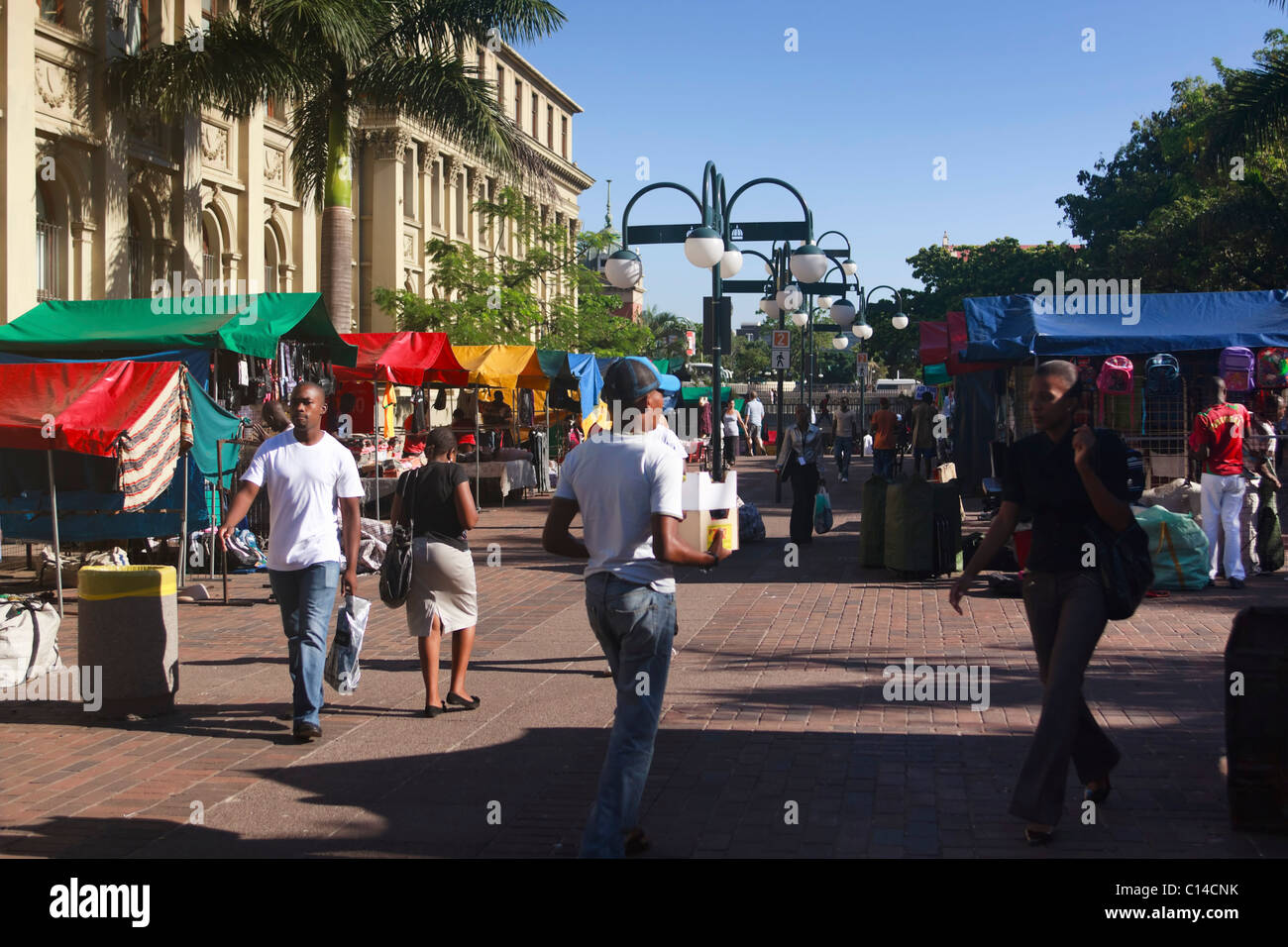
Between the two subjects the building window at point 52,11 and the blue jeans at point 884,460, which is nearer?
the building window at point 52,11

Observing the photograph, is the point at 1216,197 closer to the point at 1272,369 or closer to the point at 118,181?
the point at 1272,369

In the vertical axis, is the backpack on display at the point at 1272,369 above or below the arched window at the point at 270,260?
below

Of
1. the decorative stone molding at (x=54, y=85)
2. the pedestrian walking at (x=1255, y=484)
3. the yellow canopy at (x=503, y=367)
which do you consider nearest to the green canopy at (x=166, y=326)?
the yellow canopy at (x=503, y=367)

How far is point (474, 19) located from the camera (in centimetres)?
2162

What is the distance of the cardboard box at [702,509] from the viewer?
16.3 feet

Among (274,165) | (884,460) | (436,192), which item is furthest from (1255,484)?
(436,192)

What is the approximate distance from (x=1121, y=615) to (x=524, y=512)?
1680 cm

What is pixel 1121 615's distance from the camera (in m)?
5.01

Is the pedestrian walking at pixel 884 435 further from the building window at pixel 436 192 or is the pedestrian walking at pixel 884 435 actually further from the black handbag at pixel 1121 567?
the building window at pixel 436 192

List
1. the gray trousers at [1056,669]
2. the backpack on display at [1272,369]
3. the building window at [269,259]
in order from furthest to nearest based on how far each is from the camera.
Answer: the building window at [269,259], the backpack on display at [1272,369], the gray trousers at [1056,669]

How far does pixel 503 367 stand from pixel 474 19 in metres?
5.93

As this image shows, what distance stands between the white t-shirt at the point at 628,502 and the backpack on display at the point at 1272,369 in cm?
1106

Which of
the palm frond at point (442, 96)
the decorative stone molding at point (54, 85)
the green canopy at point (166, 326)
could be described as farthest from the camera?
the palm frond at point (442, 96)

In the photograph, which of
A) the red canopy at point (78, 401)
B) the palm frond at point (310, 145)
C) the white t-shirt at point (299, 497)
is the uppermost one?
the palm frond at point (310, 145)
